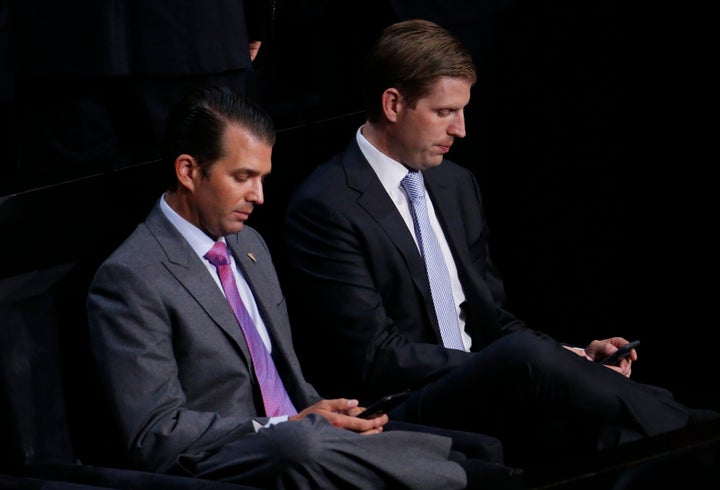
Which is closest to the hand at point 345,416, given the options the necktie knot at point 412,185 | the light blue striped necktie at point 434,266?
the light blue striped necktie at point 434,266

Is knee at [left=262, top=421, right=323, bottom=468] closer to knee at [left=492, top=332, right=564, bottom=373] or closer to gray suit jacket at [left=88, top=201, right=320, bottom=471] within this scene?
gray suit jacket at [left=88, top=201, right=320, bottom=471]

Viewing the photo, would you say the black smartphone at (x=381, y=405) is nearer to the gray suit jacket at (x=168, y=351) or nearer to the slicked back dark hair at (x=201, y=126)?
the gray suit jacket at (x=168, y=351)

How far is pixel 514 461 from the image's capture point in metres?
3.29

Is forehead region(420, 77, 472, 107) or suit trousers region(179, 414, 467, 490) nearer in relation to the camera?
suit trousers region(179, 414, 467, 490)

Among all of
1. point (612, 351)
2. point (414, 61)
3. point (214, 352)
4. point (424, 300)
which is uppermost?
point (414, 61)

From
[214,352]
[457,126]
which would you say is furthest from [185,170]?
[457,126]

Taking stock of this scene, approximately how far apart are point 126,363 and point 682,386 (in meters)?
1.88

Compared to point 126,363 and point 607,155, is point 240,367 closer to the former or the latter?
point 126,363

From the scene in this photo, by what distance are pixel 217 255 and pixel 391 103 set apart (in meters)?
0.70

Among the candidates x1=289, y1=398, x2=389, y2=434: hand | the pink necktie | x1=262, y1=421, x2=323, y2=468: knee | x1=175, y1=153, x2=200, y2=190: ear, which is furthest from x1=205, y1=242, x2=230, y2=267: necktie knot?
x1=262, y1=421, x2=323, y2=468: knee

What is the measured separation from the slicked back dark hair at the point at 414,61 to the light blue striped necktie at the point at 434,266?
0.19 meters

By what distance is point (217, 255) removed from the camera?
10.1 feet

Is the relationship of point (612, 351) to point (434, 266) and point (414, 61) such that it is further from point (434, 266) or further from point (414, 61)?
point (414, 61)

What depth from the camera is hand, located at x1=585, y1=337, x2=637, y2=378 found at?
3.43 metres
